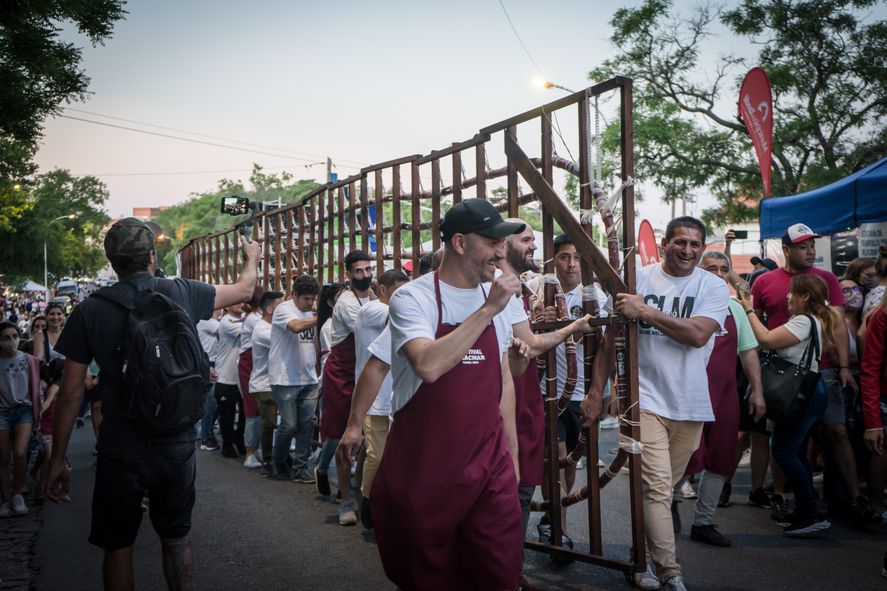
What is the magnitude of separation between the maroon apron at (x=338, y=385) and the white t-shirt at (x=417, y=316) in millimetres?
3906

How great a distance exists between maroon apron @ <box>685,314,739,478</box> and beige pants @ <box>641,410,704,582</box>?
3.37 feet

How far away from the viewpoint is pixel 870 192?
8.19 m

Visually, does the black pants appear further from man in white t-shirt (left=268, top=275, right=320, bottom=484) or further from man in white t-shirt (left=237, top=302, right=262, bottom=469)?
man in white t-shirt (left=268, top=275, right=320, bottom=484)

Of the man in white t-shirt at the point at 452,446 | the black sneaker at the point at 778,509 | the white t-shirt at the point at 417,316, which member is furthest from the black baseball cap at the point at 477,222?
the black sneaker at the point at 778,509

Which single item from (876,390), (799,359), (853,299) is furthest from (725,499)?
(853,299)

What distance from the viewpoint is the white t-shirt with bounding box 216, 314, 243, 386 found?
35.6 feet

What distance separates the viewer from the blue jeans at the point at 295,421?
29.5 ft

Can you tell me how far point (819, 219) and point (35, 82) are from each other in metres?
11.3

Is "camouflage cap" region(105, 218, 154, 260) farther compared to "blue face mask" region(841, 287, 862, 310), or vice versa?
"blue face mask" region(841, 287, 862, 310)

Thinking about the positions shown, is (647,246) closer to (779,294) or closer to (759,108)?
(759,108)

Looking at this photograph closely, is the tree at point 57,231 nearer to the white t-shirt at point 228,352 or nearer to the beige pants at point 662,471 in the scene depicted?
the white t-shirt at point 228,352

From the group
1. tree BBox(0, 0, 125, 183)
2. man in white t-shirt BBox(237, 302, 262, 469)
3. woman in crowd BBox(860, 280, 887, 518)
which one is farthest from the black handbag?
tree BBox(0, 0, 125, 183)

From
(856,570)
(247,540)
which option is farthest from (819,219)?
(247,540)

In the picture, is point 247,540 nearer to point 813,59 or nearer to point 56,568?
point 56,568
